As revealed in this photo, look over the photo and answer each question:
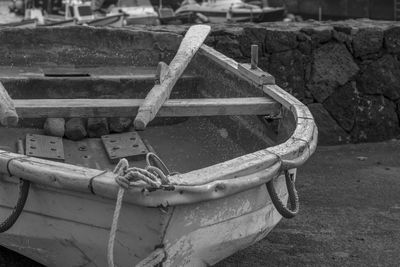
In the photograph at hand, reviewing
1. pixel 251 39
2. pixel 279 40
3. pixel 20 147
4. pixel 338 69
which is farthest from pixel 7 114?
pixel 338 69

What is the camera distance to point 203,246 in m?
3.38

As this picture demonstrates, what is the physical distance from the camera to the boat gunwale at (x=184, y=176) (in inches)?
119

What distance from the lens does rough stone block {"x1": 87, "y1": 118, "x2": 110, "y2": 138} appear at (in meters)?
5.48

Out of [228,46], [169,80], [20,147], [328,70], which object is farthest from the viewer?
[328,70]

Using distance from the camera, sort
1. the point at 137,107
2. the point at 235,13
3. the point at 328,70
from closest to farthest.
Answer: the point at 137,107 → the point at 328,70 → the point at 235,13

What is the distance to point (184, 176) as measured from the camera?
10.3ft

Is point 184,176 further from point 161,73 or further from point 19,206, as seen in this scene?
point 161,73

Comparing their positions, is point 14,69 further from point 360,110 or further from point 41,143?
point 360,110

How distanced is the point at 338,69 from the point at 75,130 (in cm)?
298

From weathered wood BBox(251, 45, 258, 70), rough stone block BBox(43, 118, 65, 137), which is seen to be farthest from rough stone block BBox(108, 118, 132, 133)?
weathered wood BBox(251, 45, 258, 70)

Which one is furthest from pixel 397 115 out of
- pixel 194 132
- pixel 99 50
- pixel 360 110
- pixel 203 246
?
pixel 203 246

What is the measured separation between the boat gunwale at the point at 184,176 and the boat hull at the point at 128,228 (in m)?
0.09

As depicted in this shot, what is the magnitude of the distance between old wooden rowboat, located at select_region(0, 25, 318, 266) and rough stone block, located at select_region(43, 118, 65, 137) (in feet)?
0.19

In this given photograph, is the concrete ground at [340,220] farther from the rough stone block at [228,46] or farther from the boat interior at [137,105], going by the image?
the rough stone block at [228,46]
